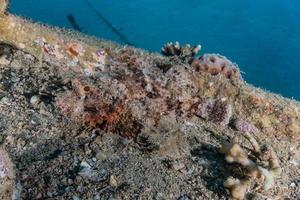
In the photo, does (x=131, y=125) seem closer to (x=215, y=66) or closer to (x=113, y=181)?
(x=113, y=181)

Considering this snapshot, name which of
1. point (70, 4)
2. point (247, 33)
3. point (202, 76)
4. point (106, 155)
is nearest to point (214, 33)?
point (247, 33)

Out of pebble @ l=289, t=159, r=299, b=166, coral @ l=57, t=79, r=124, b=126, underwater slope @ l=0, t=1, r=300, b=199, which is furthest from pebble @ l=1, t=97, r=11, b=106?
pebble @ l=289, t=159, r=299, b=166

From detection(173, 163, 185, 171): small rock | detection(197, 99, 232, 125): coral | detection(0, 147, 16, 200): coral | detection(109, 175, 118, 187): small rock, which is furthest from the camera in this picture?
detection(197, 99, 232, 125): coral

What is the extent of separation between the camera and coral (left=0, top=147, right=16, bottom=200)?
386cm

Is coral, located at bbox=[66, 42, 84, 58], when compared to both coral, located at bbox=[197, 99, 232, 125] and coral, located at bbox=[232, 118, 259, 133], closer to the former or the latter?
coral, located at bbox=[197, 99, 232, 125]

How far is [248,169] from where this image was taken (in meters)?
5.29

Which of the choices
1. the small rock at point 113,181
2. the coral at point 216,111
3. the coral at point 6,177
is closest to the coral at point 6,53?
the coral at point 6,177

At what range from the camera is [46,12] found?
114ft

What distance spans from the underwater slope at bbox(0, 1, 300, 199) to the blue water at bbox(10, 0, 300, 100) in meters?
20.2

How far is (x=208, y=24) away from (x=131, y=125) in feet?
92.8

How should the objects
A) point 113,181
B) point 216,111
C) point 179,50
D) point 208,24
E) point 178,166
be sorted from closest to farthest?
point 113,181, point 178,166, point 216,111, point 179,50, point 208,24

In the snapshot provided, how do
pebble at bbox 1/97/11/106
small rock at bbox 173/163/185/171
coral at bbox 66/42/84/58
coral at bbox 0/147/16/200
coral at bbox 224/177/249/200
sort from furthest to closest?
coral at bbox 66/42/84/58 → pebble at bbox 1/97/11/106 → small rock at bbox 173/163/185/171 → coral at bbox 224/177/249/200 → coral at bbox 0/147/16/200

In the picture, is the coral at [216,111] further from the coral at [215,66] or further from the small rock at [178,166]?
the small rock at [178,166]

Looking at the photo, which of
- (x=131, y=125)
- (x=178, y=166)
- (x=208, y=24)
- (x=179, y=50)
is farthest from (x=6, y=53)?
(x=208, y=24)
